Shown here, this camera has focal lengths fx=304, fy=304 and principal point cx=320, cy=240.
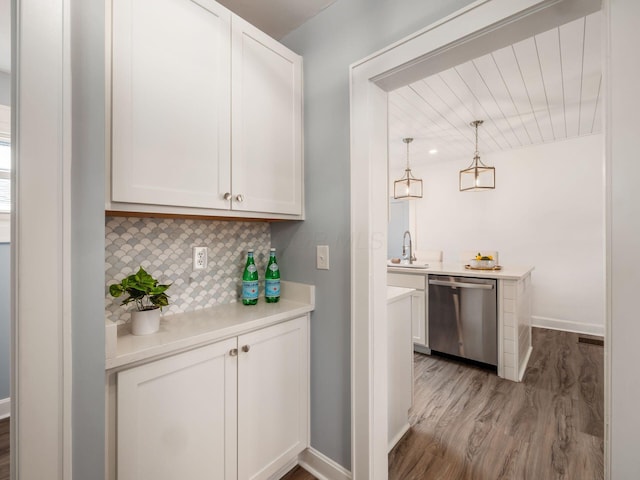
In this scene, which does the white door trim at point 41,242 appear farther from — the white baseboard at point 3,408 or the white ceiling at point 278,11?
the white baseboard at point 3,408

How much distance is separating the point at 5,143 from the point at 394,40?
261 centimetres

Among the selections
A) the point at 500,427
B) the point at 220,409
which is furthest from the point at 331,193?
the point at 500,427

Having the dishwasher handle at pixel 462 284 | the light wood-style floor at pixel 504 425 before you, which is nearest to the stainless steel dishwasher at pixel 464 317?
the dishwasher handle at pixel 462 284

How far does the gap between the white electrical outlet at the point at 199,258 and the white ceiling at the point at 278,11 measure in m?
1.31

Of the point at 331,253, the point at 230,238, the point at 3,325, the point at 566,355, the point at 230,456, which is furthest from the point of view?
the point at 566,355

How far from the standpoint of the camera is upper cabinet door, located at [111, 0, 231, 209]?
1.03 m

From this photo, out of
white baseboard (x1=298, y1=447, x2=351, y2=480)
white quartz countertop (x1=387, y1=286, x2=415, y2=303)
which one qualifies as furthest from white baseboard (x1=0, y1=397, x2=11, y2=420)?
white quartz countertop (x1=387, y1=286, x2=415, y2=303)

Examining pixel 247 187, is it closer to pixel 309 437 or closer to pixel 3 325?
pixel 309 437

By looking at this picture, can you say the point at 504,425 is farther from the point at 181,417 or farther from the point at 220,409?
the point at 181,417

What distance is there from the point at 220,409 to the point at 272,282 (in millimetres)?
649

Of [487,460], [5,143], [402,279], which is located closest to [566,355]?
[402,279]

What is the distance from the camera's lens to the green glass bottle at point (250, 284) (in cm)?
162

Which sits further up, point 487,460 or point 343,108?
point 343,108

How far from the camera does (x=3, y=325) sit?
6.74 ft
